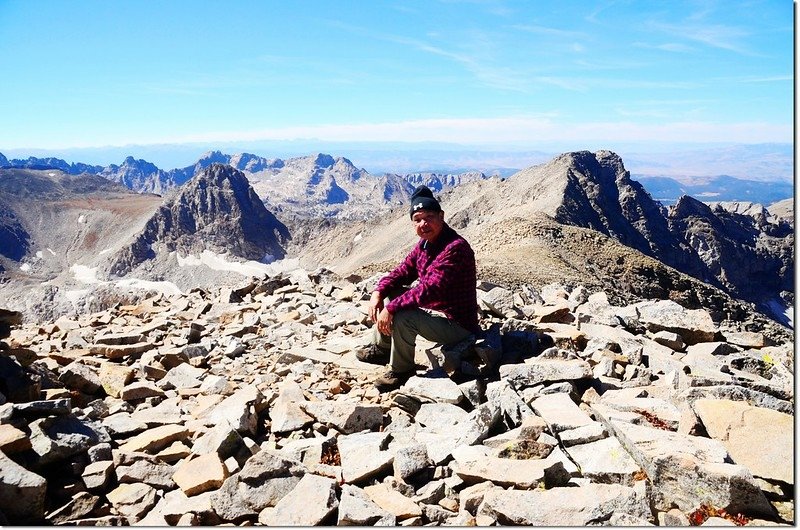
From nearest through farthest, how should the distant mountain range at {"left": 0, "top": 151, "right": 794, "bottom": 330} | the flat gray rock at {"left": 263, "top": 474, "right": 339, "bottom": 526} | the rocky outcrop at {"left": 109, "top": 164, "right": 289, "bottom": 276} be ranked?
the flat gray rock at {"left": 263, "top": 474, "right": 339, "bottom": 526} → the distant mountain range at {"left": 0, "top": 151, "right": 794, "bottom": 330} → the rocky outcrop at {"left": 109, "top": 164, "right": 289, "bottom": 276}

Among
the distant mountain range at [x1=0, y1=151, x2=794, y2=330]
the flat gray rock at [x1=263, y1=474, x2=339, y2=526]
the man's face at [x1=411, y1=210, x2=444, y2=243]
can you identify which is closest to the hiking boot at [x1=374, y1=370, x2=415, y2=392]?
the man's face at [x1=411, y1=210, x2=444, y2=243]

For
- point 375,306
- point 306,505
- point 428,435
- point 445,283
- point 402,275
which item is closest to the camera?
point 306,505

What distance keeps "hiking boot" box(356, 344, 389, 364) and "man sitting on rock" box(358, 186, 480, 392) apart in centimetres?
61

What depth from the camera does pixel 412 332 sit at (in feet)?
24.9

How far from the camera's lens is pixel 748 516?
13.1 feet

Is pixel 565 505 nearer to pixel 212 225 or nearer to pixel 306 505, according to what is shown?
pixel 306 505

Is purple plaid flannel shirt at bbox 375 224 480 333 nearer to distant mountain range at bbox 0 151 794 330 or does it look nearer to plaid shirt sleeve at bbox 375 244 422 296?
plaid shirt sleeve at bbox 375 244 422 296

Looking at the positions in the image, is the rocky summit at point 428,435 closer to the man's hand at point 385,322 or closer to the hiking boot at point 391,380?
the hiking boot at point 391,380

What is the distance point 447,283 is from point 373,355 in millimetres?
1948

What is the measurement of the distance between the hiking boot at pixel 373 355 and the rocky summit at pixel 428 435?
0.73ft

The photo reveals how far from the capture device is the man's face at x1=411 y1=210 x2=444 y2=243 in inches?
295

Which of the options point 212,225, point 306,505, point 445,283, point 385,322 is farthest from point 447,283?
point 212,225

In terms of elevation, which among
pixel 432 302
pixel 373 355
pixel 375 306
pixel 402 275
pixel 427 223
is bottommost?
pixel 373 355

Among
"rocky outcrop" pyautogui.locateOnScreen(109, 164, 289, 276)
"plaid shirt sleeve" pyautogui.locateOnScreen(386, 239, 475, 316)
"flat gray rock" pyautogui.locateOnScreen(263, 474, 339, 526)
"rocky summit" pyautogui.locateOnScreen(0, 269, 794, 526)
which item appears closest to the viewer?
"rocky summit" pyautogui.locateOnScreen(0, 269, 794, 526)
